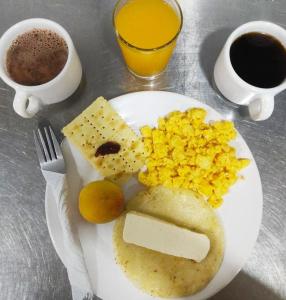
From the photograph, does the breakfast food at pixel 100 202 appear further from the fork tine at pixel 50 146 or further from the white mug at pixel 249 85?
the white mug at pixel 249 85

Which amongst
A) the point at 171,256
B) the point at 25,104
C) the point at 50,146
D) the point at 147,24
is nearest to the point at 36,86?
the point at 25,104

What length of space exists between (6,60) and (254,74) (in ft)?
1.98

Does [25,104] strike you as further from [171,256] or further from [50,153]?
[171,256]

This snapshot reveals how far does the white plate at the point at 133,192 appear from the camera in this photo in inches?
34.9

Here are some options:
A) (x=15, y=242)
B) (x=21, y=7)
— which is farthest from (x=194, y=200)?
(x=21, y=7)

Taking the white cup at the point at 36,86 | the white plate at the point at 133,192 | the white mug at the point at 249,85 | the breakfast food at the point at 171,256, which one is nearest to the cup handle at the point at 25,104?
the white cup at the point at 36,86

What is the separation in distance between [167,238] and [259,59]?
494 millimetres

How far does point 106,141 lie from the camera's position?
0.96m

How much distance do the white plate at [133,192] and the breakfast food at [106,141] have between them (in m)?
0.02

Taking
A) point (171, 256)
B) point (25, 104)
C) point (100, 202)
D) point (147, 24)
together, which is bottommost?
point (171, 256)

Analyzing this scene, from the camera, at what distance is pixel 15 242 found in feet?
3.34

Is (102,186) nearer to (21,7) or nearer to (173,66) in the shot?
(173,66)

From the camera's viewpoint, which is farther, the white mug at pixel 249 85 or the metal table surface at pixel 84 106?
the metal table surface at pixel 84 106

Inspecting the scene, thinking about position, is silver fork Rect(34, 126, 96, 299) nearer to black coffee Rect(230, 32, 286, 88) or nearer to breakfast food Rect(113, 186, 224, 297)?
breakfast food Rect(113, 186, 224, 297)
